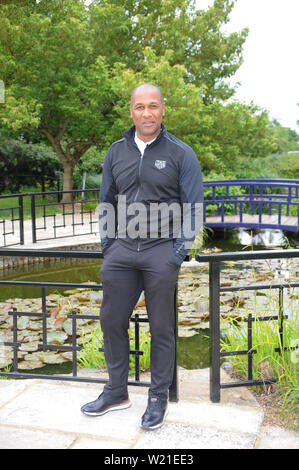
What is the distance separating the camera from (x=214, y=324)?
10.8 feet

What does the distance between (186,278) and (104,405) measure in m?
6.15

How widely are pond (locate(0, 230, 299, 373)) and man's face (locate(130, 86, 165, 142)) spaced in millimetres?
2662

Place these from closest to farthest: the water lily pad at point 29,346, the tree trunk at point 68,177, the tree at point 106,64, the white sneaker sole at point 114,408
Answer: the white sneaker sole at point 114,408
the water lily pad at point 29,346
the tree at point 106,64
the tree trunk at point 68,177

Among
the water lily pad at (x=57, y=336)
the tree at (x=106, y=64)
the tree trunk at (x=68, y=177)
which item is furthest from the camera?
the tree trunk at (x=68, y=177)

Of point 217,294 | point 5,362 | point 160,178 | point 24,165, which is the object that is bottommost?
point 5,362

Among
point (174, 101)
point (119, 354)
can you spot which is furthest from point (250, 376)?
point (174, 101)

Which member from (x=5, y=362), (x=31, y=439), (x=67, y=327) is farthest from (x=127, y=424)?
(x=67, y=327)

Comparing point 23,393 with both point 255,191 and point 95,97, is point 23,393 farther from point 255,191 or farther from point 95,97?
point 255,191

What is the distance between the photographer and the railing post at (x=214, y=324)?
128 inches

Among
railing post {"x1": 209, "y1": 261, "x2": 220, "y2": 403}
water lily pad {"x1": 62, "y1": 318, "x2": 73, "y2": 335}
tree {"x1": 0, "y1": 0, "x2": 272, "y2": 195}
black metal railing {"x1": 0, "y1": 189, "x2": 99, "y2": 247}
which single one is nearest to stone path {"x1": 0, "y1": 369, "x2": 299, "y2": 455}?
railing post {"x1": 209, "y1": 261, "x2": 220, "y2": 403}

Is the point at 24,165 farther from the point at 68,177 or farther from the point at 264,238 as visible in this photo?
the point at 264,238

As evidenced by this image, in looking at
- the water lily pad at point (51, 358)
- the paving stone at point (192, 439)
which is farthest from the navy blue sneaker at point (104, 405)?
the water lily pad at point (51, 358)

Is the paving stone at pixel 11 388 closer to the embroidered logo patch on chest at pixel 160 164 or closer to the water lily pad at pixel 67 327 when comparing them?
the embroidered logo patch on chest at pixel 160 164

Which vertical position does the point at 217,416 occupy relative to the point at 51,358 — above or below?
above
